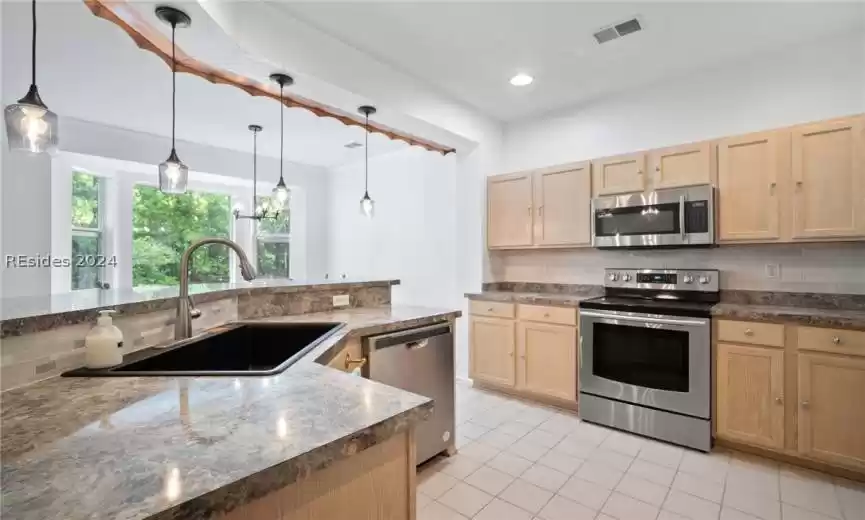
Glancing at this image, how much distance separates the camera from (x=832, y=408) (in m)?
2.26

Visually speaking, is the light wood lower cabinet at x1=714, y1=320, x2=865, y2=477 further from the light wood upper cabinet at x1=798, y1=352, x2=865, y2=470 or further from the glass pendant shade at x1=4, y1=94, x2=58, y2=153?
the glass pendant shade at x1=4, y1=94, x2=58, y2=153

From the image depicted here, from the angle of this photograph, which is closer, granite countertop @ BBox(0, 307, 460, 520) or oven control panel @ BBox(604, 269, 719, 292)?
granite countertop @ BBox(0, 307, 460, 520)

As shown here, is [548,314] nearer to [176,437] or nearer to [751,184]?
[751,184]

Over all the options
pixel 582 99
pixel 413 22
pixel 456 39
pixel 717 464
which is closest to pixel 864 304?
pixel 717 464

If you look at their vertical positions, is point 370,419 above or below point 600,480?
above

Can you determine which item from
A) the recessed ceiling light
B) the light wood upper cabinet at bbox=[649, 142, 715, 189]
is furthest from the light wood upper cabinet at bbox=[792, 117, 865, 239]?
the recessed ceiling light

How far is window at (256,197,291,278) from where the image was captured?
5594mm

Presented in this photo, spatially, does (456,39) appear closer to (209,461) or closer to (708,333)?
(708,333)

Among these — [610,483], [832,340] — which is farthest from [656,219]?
[610,483]

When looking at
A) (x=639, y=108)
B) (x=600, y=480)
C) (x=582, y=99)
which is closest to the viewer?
(x=600, y=480)

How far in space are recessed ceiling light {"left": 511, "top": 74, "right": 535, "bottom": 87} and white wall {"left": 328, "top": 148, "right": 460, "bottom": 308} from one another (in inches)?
45.7

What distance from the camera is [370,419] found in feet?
2.71

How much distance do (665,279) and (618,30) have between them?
183 centimetres

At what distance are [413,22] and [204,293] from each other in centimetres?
192
